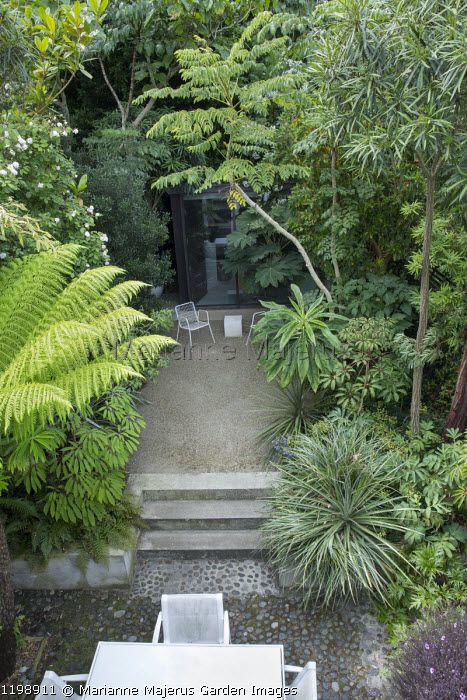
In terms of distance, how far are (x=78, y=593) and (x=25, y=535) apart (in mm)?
687

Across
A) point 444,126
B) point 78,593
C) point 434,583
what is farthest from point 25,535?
point 444,126

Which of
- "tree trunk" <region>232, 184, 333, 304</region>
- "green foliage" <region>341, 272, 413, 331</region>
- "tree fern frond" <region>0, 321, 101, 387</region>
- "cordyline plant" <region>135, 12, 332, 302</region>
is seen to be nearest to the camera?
"tree fern frond" <region>0, 321, 101, 387</region>

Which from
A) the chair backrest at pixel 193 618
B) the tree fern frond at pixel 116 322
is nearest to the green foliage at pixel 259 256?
the tree fern frond at pixel 116 322

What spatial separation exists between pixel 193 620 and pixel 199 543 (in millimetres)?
1254

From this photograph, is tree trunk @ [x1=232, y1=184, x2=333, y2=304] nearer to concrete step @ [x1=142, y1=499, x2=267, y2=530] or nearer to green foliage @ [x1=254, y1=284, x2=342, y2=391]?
green foliage @ [x1=254, y1=284, x2=342, y2=391]

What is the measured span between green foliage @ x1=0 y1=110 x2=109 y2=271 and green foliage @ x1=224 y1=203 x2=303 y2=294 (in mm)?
3028

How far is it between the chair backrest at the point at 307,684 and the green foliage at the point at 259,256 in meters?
5.91

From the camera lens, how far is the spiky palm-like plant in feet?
9.71

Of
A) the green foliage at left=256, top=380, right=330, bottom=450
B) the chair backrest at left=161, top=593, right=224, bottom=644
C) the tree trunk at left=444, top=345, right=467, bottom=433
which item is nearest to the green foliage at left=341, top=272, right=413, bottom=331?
the green foliage at left=256, top=380, right=330, bottom=450

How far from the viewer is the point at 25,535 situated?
454 centimetres

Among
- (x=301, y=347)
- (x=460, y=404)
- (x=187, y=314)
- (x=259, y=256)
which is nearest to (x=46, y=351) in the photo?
(x=301, y=347)

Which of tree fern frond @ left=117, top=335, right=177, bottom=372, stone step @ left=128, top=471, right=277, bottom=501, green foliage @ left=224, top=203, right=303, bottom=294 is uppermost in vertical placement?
tree fern frond @ left=117, top=335, right=177, bottom=372

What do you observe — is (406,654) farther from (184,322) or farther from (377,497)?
(184,322)

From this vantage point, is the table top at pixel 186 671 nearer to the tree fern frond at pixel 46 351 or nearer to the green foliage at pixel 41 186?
the tree fern frond at pixel 46 351
